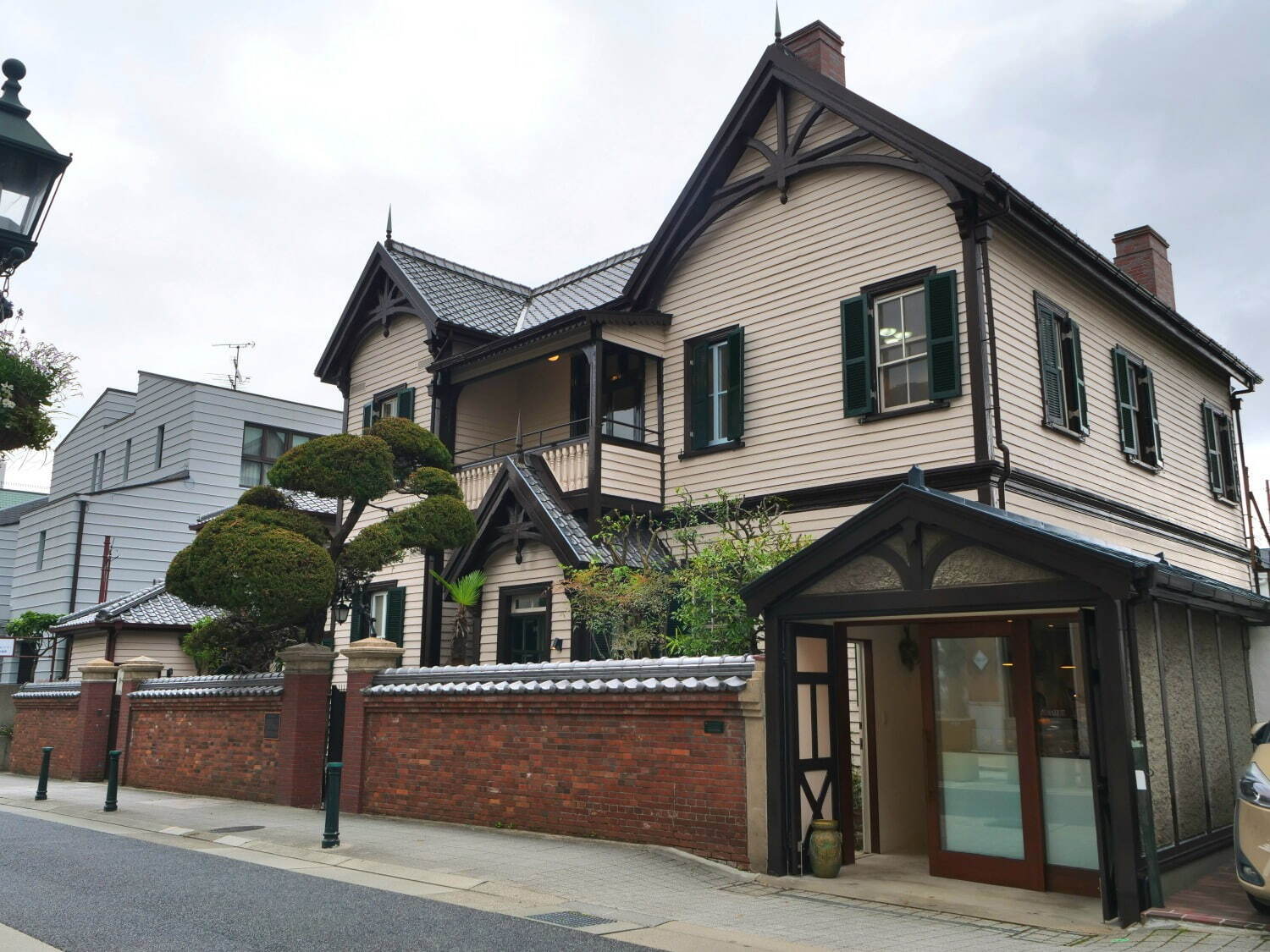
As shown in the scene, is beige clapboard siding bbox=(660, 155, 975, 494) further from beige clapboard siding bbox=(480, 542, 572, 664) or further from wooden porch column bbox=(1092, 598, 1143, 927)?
wooden porch column bbox=(1092, 598, 1143, 927)

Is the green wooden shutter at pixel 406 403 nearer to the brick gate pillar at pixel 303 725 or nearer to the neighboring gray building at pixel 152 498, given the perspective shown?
the brick gate pillar at pixel 303 725

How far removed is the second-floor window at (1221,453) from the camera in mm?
20969

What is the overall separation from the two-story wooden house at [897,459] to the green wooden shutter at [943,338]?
0.04 metres

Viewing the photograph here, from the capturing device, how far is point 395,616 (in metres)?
21.4

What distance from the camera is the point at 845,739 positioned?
10.7m

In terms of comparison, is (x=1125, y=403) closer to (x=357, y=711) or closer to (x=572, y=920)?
(x=357, y=711)

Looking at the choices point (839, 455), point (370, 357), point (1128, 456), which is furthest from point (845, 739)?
point (370, 357)

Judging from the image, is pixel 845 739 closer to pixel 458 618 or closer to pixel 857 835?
pixel 857 835

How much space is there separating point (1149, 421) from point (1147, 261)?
4.56 metres

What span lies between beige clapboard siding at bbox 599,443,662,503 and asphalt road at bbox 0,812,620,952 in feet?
26.4

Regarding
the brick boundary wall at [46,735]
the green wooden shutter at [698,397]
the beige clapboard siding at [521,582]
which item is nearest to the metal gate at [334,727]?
the beige clapboard siding at [521,582]

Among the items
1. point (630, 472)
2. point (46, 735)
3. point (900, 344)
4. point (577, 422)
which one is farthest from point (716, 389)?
point (46, 735)

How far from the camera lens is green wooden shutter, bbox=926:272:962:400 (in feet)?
47.3

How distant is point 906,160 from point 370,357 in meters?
13.0
